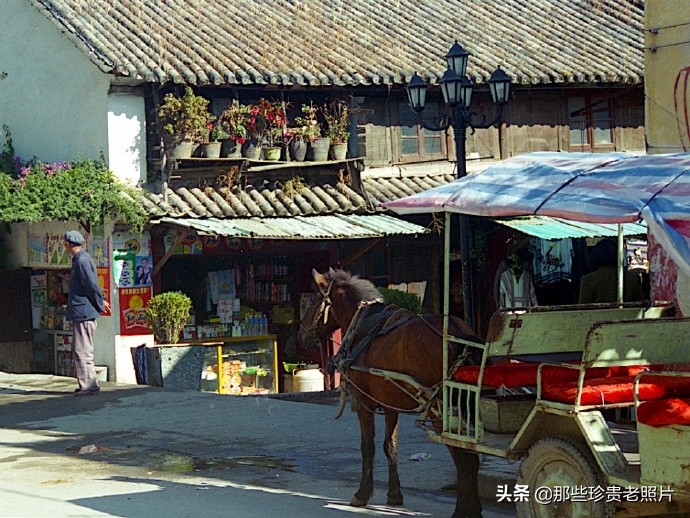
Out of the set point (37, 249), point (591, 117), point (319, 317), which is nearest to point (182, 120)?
point (37, 249)

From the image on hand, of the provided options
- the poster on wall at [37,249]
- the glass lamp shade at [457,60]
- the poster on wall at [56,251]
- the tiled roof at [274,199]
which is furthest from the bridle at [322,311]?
the poster on wall at [37,249]

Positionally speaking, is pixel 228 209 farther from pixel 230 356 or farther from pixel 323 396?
pixel 323 396

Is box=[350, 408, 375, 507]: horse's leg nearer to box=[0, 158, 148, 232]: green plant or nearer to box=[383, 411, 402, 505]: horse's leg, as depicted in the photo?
box=[383, 411, 402, 505]: horse's leg

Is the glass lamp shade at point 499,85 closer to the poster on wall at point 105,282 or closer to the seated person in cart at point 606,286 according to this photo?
the seated person in cart at point 606,286

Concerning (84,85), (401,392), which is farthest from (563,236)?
(401,392)

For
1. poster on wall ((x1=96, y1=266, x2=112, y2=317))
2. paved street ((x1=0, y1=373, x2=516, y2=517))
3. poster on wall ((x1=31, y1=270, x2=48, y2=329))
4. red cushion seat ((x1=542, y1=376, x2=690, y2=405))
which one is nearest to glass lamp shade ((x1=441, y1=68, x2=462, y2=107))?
paved street ((x1=0, y1=373, x2=516, y2=517))

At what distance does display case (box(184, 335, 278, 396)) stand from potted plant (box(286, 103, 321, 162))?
10.3ft

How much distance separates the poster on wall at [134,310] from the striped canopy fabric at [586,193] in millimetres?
11211

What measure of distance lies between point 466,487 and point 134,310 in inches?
453

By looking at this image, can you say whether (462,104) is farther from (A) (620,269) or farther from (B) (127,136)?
(B) (127,136)

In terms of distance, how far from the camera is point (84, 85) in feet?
64.0

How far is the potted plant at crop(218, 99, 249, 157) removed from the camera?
1956 cm

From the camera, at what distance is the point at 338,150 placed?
20.6 meters

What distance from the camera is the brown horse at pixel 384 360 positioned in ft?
27.9
